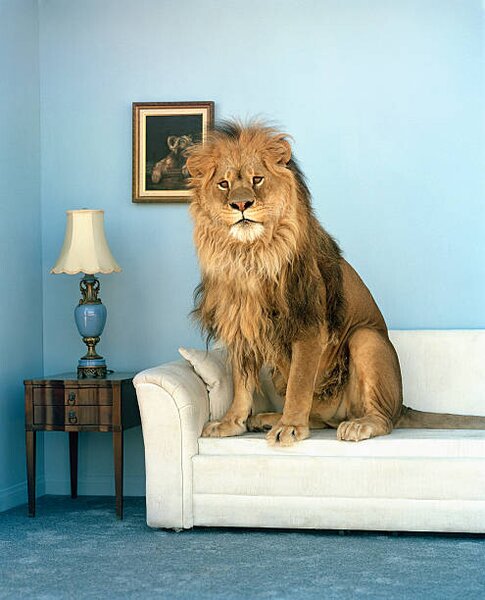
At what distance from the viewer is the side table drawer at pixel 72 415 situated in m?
4.32

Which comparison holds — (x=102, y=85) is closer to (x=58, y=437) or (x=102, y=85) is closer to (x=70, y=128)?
(x=70, y=128)

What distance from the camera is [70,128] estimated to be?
5145 mm

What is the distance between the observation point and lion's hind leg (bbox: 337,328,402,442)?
3983mm

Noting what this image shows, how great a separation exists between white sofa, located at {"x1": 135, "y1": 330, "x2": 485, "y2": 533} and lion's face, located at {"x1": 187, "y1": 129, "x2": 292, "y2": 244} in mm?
652

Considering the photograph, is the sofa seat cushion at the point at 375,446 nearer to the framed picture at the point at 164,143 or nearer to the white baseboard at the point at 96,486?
the white baseboard at the point at 96,486

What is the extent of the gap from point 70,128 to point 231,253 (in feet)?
5.37

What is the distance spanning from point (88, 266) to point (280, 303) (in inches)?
41.7

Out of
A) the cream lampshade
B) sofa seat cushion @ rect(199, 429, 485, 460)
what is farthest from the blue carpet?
the cream lampshade

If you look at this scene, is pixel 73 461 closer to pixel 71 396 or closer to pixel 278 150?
pixel 71 396

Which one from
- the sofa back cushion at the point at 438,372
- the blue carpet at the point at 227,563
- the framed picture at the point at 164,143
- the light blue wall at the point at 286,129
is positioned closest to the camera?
the blue carpet at the point at 227,563

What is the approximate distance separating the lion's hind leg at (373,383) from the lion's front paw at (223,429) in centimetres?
40

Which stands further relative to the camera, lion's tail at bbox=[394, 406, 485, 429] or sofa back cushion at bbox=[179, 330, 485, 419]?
sofa back cushion at bbox=[179, 330, 485, 419]

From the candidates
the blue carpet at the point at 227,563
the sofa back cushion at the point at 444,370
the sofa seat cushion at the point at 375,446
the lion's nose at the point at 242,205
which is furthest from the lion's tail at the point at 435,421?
the lion's nose at the point at 242,205

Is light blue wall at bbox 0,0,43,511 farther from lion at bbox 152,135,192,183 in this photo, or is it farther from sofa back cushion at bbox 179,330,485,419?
sofa back cushion at bbox 179,330,485,419
